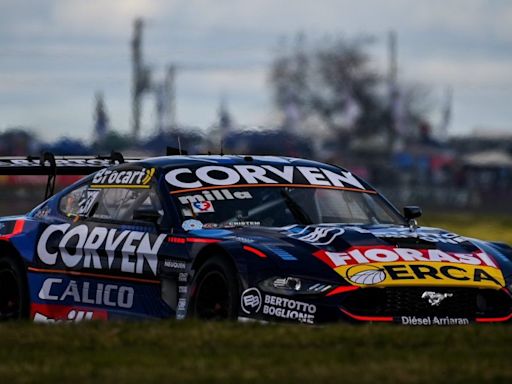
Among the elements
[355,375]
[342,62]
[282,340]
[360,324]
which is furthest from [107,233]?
[342,62]

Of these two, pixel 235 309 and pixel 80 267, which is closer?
pixel 235 309

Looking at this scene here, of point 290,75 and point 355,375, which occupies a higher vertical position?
point 355,375

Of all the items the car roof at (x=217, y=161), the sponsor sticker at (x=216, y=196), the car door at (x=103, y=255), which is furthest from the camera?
the car roof at (x=217, y=161)

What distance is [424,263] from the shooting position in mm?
9297

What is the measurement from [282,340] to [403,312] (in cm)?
160

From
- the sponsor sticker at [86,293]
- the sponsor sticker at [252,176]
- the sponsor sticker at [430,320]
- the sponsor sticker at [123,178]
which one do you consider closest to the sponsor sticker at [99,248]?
the sponsor sticker at [86,293]

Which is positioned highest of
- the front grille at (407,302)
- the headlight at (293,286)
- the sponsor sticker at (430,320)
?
the headlight at (293,286)

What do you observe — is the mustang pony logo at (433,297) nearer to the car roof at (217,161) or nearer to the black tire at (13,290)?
the car roof at (217,161)

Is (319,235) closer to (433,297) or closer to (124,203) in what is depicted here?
(433,297)

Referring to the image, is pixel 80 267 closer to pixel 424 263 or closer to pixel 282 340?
pixel 424 263

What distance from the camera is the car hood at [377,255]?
908cm

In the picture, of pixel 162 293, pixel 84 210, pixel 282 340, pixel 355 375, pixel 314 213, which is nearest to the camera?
pixel 355 375

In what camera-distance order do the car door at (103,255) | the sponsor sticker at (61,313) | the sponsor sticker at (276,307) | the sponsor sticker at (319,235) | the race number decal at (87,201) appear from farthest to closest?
the race number decal at (87,201)
the sponsor sticker at (61,313)
the car door at (103,255)
the sponsor sticker at (319,235)
the sponsor sticker at (276,307)

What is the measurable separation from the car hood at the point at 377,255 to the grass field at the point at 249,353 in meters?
0.93
